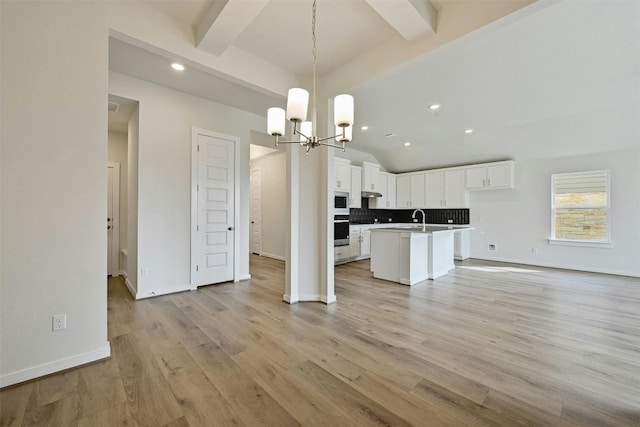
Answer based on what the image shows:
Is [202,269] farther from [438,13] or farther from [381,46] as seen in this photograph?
[438,13]

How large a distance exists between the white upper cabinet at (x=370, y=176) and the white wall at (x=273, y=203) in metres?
2.05

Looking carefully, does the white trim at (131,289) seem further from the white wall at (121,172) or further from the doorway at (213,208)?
the white wall at (121,172)

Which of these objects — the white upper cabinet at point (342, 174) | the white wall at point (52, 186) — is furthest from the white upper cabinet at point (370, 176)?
the white wall at point (52, 186)

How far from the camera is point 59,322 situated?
198 centimetres

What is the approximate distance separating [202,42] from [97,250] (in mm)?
2072

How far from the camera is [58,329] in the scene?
1975 mm

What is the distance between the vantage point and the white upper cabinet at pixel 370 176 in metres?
6.92

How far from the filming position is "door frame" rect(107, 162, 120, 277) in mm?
4843

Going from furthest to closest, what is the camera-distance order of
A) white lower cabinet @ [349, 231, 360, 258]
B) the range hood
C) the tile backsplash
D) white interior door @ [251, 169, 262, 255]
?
white interior door @ [251, 169, 262, 255]
the tile backsplash
the range hood
white lower cabinet @ [349, 231, 360, 258]

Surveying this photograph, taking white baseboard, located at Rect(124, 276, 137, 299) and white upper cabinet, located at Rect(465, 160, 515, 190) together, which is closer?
white baseboard, located at Rect(124, 276, 137, 299)

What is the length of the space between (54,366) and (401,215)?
787 centimetres

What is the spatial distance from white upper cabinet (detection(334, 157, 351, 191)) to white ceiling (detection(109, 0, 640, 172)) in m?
1.36

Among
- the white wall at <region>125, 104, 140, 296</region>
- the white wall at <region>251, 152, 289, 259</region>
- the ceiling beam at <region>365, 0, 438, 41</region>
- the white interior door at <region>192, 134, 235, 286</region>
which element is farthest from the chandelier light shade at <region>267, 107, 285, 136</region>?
the white wall at <region>251, 152, 289, 259</region>

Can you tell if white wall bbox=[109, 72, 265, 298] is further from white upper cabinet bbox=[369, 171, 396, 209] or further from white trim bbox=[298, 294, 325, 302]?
white upper cabinet bbox=[369, 171, 396, 209]
